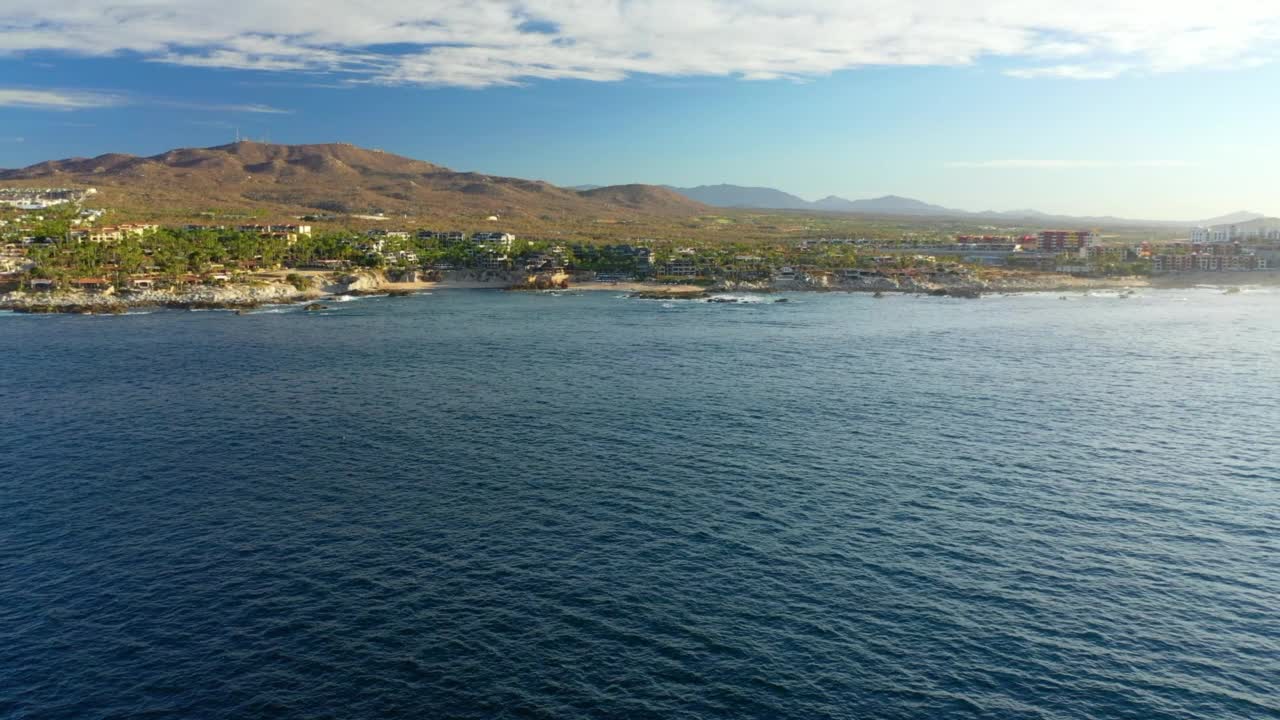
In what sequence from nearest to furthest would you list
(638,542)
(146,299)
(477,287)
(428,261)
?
(638,542) → (146,299) → (477,287) → (428,261)

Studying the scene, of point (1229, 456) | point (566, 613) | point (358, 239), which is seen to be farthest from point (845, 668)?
point (358, 239)

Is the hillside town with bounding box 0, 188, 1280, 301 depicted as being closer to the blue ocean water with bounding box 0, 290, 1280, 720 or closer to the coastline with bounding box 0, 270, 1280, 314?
the coastline with bounding box 0, 270, 1280, 314

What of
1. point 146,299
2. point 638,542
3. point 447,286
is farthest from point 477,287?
point 638,542

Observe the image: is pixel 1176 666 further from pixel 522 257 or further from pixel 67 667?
pixel 522 257

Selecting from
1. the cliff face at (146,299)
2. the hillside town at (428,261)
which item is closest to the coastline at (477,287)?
the cliff face at (146,299)

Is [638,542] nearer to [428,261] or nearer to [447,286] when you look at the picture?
[447,286]

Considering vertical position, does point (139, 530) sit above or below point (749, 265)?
below

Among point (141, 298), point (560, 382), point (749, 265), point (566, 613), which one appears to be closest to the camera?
point (566, 613)

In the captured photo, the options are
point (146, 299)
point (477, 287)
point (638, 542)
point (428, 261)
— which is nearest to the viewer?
point (638, 542)

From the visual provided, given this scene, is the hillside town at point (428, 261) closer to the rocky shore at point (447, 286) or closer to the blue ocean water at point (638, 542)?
the rocky shore at point (447, 286)
